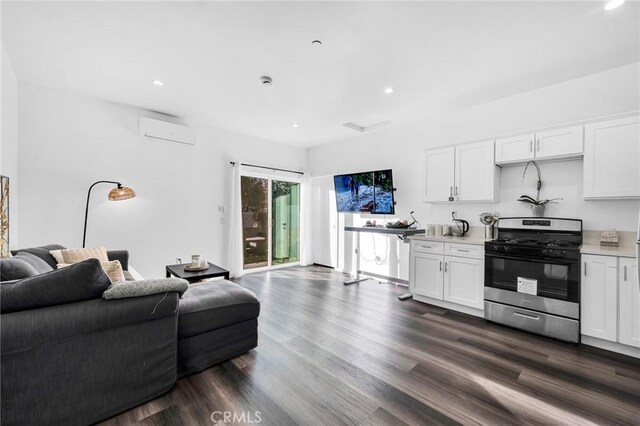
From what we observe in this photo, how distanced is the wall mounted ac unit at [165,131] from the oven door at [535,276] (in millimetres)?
4472

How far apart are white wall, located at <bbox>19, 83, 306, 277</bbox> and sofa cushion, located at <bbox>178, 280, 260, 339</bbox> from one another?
2160 millimetres

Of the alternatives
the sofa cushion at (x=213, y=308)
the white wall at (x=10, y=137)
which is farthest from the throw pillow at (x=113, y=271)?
the white wall at (x=10, y=137)

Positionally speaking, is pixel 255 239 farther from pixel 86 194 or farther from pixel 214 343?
pixel 214 343

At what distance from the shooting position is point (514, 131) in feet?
10.8

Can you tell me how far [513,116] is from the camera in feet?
10.9

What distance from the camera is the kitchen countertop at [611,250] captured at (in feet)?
7.48

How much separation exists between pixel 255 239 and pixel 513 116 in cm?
459

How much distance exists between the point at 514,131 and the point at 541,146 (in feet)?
1.56

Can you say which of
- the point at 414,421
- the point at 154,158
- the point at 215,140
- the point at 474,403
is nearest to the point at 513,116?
the point at 474,403

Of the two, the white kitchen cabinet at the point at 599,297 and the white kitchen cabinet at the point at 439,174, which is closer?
the white kitchen cabinet at the point at 599,297

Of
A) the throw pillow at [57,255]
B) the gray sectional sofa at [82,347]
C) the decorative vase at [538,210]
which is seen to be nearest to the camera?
the gray sectional sofa at [82,347]

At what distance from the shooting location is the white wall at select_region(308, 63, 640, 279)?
8.91 feet

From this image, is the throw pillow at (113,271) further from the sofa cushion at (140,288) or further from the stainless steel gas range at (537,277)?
the stainless steel gas range at (537,277)
